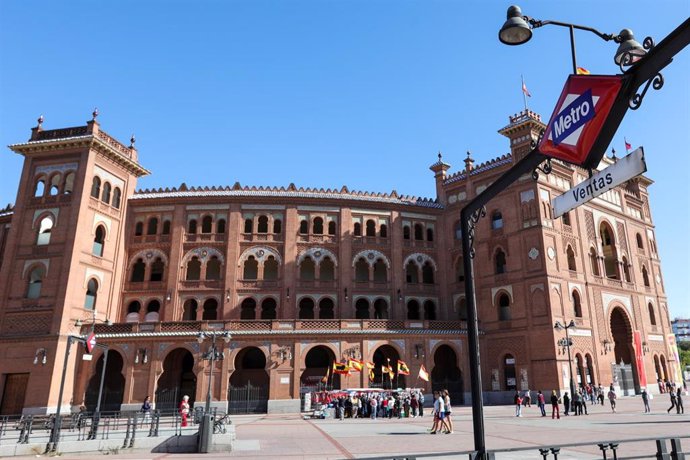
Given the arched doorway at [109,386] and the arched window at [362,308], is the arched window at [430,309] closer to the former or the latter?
the arched window at [362,308]

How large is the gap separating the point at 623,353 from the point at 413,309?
17.7 meters

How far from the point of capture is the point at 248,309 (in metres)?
39.8

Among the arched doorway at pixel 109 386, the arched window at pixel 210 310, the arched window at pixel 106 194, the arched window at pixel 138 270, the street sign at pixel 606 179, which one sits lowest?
the arched doorway at pixel 109 386

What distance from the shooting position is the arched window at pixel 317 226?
41422mm

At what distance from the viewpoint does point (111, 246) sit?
37.6 m

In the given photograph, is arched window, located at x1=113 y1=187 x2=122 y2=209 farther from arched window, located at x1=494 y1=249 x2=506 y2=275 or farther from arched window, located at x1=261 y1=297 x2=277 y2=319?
arched window, located at x1=494 y1=249 x2=506 y2=275

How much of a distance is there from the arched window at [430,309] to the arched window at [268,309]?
500 inches

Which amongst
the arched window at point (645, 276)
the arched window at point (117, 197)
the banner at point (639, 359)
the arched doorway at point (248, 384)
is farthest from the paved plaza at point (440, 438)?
the arched window at point (645, 276)

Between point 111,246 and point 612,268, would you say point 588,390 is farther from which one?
point 111,246

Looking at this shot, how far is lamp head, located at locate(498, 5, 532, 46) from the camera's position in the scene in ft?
21.8

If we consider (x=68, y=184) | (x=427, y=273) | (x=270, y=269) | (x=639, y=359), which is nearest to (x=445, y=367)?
(x=427, y=273)

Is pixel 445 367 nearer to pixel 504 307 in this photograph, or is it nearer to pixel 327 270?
pixel 504 307

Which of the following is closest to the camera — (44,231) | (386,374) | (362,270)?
(44,231)

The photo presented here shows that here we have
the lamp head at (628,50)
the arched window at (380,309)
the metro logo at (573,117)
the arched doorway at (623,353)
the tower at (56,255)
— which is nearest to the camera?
the metro logo at (573,117)
